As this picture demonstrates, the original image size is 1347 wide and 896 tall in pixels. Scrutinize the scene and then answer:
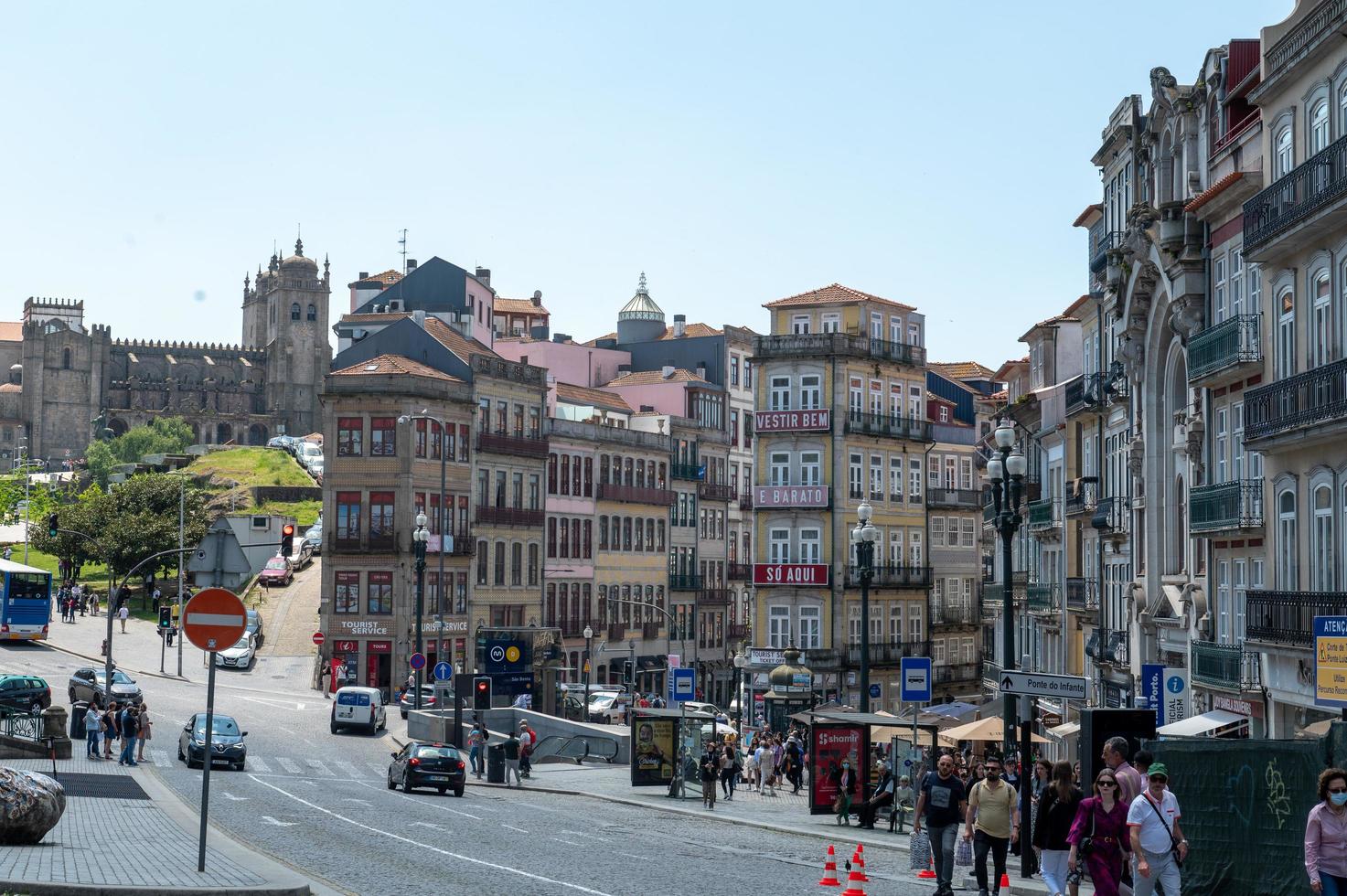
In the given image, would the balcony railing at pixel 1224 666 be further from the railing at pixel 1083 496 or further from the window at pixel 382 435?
the window at pixel 382 435

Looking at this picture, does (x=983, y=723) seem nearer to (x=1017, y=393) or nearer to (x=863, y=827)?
(x=863, y=827)

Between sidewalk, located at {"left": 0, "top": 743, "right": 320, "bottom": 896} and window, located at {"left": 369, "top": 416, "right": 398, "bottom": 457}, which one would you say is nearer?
sidewalk, located at {"left": 0, "top": 743, "right": 320, "bottom": 896}

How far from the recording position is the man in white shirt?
627 inches

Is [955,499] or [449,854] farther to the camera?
[955,499]

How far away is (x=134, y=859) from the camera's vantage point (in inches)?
835

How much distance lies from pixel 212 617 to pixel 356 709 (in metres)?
42.7

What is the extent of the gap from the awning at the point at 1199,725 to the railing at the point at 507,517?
52451 mm

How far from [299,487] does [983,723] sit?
351ft

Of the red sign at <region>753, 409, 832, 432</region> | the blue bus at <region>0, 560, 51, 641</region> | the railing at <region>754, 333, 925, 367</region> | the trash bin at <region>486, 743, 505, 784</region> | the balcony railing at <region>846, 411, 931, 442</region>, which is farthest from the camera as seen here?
the blue bus at <region>0, 560, 51, 641</region>

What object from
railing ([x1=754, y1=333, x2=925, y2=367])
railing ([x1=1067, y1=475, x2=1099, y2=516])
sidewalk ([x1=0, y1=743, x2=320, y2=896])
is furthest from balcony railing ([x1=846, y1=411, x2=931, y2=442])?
sidewalk ([x1=0, y1=743, x2=320, y2=896])

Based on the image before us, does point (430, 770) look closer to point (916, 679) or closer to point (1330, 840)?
point (916, 679)

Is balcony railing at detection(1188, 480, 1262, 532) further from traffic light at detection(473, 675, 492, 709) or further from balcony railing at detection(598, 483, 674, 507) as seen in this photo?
balcony railing at detection(598, 483, 674, 507)

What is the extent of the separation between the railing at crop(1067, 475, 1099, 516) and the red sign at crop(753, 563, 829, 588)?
20115 mm

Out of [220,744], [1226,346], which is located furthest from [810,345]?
[1226,346]
